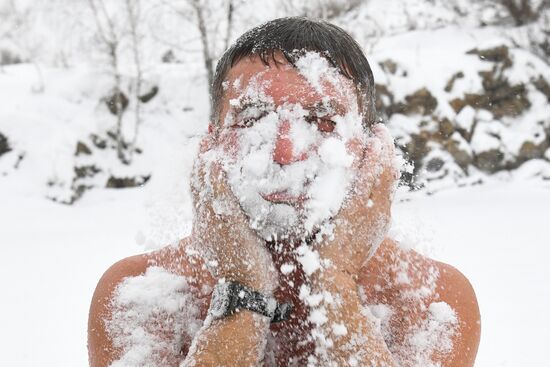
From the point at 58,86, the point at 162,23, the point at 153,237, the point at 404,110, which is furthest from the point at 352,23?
the point at 153,237

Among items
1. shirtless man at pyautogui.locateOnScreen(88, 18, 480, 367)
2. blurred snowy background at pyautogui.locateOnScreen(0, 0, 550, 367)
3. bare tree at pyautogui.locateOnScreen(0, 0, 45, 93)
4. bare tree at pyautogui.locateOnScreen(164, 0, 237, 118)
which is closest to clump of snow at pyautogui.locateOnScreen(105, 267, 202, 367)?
shirtless man at pyautogui.locateOnScreen(88, 18, 480, 367)

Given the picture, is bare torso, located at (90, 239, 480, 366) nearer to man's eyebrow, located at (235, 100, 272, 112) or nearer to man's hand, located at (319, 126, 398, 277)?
man's hand, located at (319, 126, 398, 277)

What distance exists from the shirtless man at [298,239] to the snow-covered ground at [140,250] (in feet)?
0.59

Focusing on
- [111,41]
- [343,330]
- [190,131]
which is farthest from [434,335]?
[111,41]

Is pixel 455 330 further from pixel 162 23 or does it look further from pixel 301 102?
pixel 162 23

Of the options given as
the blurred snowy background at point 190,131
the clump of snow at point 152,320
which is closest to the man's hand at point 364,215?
the clump of snow at point 152,320

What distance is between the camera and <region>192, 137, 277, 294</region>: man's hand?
2.23 ft

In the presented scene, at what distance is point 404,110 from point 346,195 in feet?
24.5

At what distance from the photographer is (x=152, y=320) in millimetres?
841

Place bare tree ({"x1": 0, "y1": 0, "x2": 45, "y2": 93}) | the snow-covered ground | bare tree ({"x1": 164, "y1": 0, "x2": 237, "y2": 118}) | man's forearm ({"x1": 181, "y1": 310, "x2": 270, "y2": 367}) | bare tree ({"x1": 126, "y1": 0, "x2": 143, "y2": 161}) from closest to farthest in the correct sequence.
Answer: man's forearm ({"x1": 181, "y1": 310, "x2": 270, "y2": 367})
the snow-covered ground
bare tree ({"x1": 164, "y1": 0, "x2": 237, "y2": 118})
bare tree ({"x1": 126, "y1": 0, "x2": 143, "y2": 161})
bare tree ({"x1": 0, "y1": 0, "x2": 45, "y2": 93})

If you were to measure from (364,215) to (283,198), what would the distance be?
0.43 ft

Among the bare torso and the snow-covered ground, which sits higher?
the bare torso

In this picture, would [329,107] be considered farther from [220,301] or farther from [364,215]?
[220,301]

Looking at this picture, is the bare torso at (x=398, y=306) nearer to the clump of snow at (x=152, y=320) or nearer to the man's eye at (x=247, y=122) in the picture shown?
the clump of snow at (x=152, y=320)
